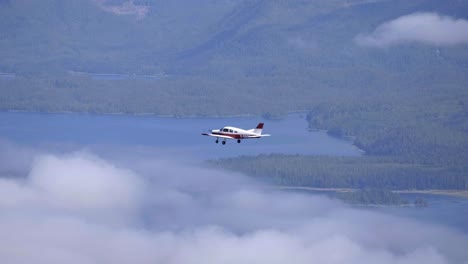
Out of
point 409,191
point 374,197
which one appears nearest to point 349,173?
point 409,191

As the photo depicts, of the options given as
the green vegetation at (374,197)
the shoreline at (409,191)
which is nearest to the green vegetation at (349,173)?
the shoreline at (409,191)

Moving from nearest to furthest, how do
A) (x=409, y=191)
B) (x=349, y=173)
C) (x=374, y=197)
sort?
(x=374, y=197) < (x=409, y=191) < (x=349, y=173)

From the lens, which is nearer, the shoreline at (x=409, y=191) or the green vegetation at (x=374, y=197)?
the green vegetation at (x=374, y=197)

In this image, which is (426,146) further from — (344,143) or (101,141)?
(101,141)

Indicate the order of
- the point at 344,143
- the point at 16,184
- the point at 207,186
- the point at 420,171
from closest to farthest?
the point at 16,184, the point at 207,186, the point at 420,171, the point at 344,143

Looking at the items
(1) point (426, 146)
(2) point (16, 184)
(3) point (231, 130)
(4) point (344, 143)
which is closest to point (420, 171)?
(1) point (426, 146)

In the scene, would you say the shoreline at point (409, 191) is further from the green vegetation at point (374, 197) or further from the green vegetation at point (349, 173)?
the green vegetation at point (374, 197)

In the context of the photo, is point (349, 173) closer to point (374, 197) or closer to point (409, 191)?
point (409, 191)

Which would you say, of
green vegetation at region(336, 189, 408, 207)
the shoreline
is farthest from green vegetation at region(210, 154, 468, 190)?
green vegetation at region(336, 189, 408, 207)

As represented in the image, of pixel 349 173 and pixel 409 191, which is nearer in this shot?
pixel 409 191

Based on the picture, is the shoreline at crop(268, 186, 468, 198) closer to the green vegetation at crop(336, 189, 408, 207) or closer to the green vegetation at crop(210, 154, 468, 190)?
the green vegetation at crop(210, 154, 468, 190)

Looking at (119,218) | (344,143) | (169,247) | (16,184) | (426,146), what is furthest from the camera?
(344,143)
